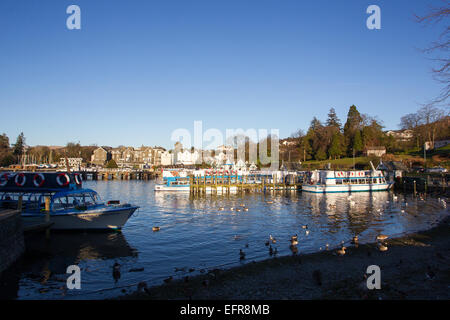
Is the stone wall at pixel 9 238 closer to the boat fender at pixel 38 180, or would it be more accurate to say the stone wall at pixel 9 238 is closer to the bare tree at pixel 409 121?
the boat fender at pixel 38 180

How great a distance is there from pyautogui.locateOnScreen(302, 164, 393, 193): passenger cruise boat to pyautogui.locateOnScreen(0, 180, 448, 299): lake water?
20.7 m

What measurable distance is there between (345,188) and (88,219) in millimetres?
50661

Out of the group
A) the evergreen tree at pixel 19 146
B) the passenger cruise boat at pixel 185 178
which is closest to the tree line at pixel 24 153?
the evergreen tree at pixel 19 146

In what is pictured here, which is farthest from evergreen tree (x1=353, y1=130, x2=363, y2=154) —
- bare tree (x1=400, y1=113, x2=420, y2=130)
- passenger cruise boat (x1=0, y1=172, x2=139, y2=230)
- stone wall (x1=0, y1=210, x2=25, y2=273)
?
stone wall (x1=0, y1=210, x2=25, y2=273)

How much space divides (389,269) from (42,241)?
23.3 m

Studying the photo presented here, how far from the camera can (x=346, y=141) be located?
104 metres

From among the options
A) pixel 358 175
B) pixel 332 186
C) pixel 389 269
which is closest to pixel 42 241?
pixel 389 269

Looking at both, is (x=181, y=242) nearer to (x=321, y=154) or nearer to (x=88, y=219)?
(x=88, y=219)

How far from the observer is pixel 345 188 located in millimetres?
60719

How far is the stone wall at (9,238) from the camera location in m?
15.4

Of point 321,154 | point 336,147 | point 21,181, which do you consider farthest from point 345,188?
point 21,181
